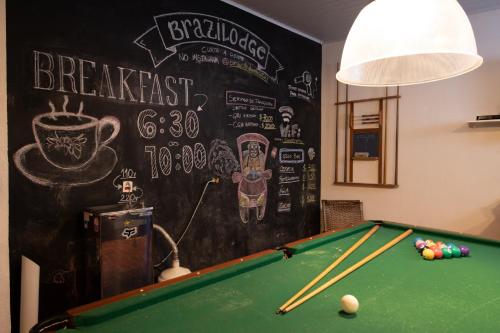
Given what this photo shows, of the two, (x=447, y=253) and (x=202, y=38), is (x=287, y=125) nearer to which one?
(x=202, y=38)

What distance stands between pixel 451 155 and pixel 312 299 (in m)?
2.91

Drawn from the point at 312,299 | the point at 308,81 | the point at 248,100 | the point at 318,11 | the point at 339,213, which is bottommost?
the point at 339,213

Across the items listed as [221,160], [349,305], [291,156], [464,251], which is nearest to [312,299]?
[349,305]

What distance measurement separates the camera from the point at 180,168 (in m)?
2.79

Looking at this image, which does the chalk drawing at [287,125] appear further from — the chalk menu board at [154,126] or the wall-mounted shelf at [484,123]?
the wall-mounted shelf at [484,123]

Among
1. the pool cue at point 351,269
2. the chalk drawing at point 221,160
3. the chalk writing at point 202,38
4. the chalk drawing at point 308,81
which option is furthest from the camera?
the chalk drawing at point 308,81

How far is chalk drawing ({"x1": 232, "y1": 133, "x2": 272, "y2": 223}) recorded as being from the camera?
335 cm

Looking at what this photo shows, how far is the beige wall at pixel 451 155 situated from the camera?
3.26 m

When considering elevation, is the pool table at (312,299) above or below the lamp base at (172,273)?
above

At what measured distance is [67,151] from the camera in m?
2.17

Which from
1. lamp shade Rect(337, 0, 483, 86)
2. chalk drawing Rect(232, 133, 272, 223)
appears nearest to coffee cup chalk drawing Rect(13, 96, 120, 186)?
chalk drawing Rect(232, 133, 272, 223)

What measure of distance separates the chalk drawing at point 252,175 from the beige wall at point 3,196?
184 centimetres

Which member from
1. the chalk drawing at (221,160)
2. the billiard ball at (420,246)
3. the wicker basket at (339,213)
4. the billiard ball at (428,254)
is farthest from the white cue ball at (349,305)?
the wicker basket at (339,213)

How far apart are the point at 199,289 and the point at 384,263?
1.00m
